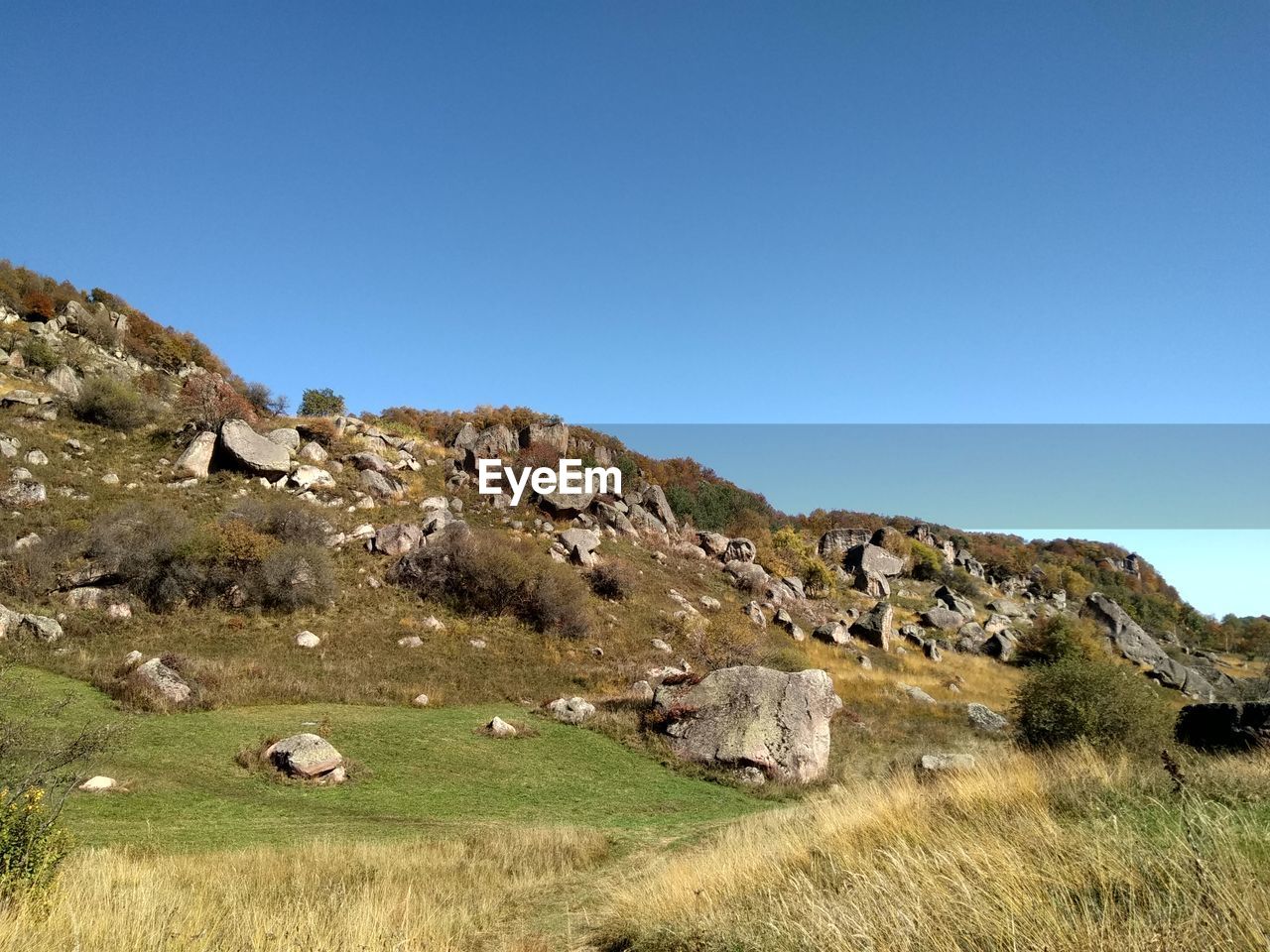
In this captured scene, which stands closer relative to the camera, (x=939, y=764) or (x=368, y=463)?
(x=939, y=764)

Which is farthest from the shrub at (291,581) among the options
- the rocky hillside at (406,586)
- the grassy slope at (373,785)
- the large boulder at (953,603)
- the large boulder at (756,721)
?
the large boulder at (953,603)

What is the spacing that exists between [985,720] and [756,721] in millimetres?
10711

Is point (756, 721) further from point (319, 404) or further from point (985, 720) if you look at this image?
point (319, 404)

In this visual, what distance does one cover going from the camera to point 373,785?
12141 millimetres

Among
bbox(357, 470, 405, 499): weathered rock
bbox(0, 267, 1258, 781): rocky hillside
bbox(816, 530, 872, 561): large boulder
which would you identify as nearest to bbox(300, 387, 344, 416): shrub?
bbox(0, 267, 1258, 781): rocky hillside

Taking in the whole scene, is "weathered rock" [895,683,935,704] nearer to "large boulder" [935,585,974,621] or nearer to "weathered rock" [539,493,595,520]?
"weathered rock" [539,493,595,520]

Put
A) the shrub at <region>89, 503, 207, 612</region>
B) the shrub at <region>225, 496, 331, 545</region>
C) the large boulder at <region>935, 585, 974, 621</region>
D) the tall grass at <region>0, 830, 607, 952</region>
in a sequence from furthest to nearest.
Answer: the large boulder at <region>935, 585, 974, 621</region> → the shrub at <region>225, 496, 331, 545</region> → the shrub at <region>89, 503, 207, 612</region> → the tall grass at <region>0, 830, 607, 952</region>

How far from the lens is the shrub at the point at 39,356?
107 feet

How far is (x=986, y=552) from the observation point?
3073 inches

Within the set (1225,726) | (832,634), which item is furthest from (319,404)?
(1225,726)

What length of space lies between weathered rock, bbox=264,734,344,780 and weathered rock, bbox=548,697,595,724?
22.1ft

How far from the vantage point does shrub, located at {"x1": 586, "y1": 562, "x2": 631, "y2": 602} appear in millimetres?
30453

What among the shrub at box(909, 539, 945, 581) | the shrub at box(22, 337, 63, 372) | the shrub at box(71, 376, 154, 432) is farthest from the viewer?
the shrub at box(909, 539, 945, 581)

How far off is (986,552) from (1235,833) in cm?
8362
